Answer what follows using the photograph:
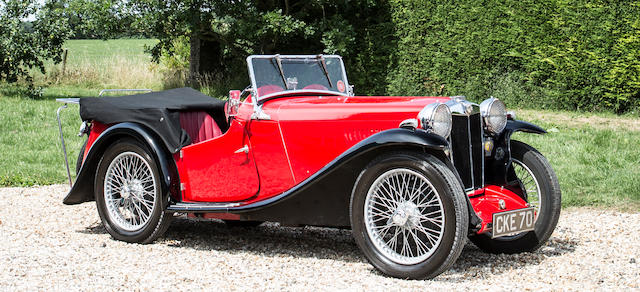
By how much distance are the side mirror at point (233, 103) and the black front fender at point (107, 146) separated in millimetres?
624

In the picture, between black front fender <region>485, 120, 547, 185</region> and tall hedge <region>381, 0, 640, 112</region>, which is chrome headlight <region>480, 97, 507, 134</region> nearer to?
black front fender <region>485, 120, 547, 185</region>

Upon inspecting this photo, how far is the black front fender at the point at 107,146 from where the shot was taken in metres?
5.50

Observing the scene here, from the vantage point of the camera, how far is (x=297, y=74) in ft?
18.7

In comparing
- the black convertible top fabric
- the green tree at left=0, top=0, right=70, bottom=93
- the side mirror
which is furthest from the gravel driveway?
the green tree at left=0, top=0, right=70, bottom=93

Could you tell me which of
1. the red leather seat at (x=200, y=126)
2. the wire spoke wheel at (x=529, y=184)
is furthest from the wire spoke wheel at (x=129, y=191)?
the wire spoke wheel at (x=529, y=184)

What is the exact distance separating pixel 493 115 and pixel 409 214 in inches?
43.8

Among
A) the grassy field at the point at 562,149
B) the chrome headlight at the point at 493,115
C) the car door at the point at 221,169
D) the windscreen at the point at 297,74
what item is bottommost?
the grassy field at the point at 562,149

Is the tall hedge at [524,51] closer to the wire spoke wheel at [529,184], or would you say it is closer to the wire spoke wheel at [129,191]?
the wire spoke wheel at [529,184]

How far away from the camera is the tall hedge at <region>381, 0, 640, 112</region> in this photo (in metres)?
11.4

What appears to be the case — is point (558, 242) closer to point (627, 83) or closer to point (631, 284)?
point (631, 284)

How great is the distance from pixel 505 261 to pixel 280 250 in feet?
5.42

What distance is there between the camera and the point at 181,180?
18.5 ft

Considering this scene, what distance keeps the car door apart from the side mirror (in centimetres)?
13

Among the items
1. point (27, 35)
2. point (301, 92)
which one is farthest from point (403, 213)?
point (27, 35)
